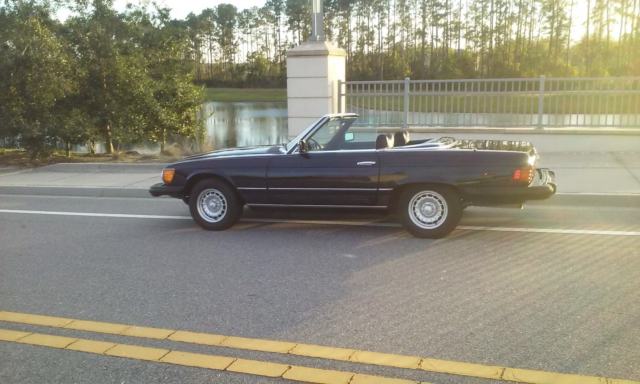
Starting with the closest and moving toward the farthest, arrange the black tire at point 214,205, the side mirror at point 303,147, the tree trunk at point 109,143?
the side mirror at point 303,147 → the black tire at point 214,205 → the tree trunk at point 109,143

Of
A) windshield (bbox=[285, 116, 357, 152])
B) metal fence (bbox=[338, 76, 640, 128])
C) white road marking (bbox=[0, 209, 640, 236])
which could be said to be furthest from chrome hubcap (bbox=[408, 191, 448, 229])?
metal fence (bbox=[338, 76, 640, 128])

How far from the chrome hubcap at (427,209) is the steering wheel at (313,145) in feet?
4.08

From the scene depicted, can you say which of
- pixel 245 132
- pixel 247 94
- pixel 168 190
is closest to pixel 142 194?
pixel 168 190

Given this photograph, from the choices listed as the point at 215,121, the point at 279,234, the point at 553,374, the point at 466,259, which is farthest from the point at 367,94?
the point at 215,121

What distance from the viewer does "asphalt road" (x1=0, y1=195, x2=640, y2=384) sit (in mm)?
3480

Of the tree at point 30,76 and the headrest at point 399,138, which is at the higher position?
the tree at point 30,76

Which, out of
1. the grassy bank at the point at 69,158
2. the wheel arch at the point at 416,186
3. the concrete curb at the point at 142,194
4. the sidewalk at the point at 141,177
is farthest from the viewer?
the grassy bank at the point at 69,158

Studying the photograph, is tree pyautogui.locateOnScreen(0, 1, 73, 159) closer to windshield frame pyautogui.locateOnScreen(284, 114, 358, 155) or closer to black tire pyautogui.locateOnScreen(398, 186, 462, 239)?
windshield frame pyautogui.locateOnScreen(284, 114, 358, 155)

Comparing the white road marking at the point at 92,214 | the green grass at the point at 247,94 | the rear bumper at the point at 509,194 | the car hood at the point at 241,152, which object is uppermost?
the green grass at the point at 247,94

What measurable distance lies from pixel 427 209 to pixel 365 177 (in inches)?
30.2

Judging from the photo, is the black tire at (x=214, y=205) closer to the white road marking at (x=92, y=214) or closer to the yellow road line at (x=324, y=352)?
the white road marking at (x=92, y=214)

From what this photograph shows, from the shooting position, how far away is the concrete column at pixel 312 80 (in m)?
11.7

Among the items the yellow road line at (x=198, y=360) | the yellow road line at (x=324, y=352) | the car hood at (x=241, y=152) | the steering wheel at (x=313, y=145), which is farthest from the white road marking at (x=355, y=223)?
the yellow road line at (x=198, y=360)

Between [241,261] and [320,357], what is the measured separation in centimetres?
230
